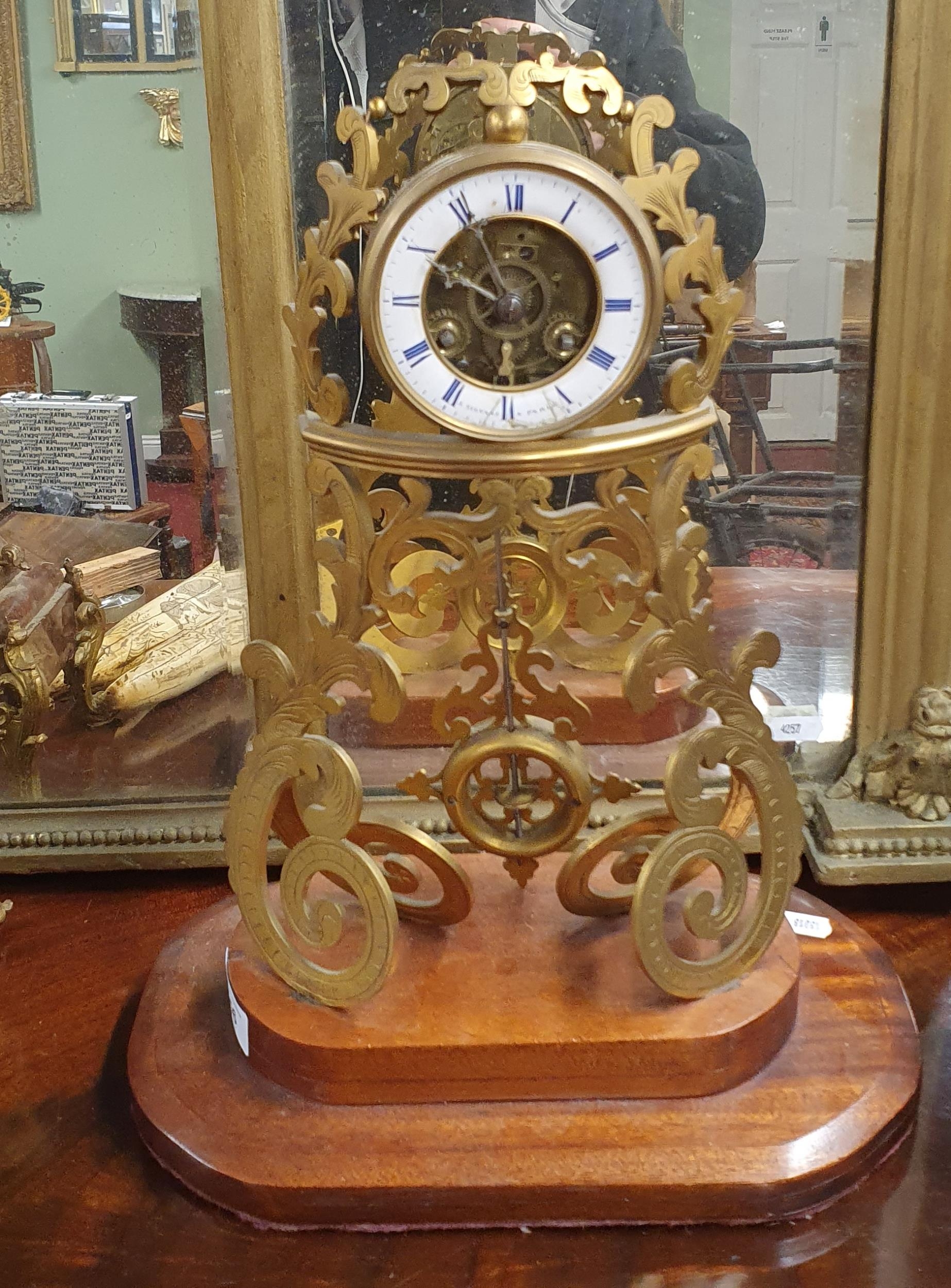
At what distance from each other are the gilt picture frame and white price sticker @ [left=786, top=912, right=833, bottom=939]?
3.47ft

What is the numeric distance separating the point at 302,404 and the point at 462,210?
0.51 metres

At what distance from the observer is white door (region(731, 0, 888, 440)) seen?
4.71 ft

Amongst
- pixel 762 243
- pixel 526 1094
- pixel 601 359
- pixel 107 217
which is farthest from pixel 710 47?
pixel 526 1094

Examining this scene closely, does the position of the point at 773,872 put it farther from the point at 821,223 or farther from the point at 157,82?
the point at 157,82

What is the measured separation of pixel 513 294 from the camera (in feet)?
3.51

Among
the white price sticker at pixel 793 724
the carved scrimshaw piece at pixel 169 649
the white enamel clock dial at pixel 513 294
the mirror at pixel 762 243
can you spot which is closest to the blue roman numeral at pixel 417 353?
the white enamel clock dial at pixel 513 294

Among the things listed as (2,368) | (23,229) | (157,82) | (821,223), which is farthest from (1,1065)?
(821,223)

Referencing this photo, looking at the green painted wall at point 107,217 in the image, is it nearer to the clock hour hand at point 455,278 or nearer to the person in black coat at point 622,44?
the person in black coat at point 622,44

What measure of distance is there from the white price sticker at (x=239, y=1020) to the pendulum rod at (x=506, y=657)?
283 millimetres

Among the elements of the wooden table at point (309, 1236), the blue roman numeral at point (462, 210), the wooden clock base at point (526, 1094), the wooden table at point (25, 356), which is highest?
the blue roman numeral at point (462, 210)

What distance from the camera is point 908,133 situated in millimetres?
1429

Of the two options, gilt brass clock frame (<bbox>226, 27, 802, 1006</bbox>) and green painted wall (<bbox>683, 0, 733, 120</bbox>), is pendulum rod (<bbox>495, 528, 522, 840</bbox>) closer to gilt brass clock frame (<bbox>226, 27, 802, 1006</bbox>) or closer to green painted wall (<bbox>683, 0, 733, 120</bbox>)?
gilt brass clock frame (<bbox>226, 27, 802, 1006</bbox>)

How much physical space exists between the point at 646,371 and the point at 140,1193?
923mm

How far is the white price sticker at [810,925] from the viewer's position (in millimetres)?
1432
